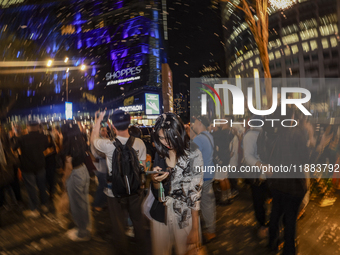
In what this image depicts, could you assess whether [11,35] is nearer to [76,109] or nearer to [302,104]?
[76,109]

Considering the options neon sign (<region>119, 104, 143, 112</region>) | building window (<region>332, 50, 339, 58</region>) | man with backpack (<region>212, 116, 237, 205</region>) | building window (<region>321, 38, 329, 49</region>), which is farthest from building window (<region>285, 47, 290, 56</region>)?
neon sign (<region>119, 104, 143, 112</region>)

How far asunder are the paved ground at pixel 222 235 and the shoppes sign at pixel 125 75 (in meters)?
2.70

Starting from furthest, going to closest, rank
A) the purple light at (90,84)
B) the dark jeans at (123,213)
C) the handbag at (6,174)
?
1. the purple light at (90,84)
2. the handbag at (6,174)
3. the dark jeans at (123,213)

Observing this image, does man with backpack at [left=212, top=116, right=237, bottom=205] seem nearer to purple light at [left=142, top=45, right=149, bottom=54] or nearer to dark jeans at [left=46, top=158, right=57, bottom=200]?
purple light at [left=142, top=45, right=149, bottom=54]

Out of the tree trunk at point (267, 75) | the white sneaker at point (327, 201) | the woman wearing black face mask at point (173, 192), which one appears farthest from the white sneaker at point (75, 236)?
the white sneaker at point (327, 201)

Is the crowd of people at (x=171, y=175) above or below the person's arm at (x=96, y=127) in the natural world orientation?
below

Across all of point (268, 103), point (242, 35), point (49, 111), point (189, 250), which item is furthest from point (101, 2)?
point (189, 250)

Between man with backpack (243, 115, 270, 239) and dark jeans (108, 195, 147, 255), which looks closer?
dark jeans (108, 195, 147, 255)

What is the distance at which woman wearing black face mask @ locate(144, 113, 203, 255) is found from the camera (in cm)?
136

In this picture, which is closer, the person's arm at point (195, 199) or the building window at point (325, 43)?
the person's arm at point (195, 199)

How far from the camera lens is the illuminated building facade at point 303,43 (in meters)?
3.32

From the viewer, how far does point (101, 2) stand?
162 inches

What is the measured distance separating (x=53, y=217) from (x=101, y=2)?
401cm

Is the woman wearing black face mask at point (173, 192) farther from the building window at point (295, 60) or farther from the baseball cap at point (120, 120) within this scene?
the building window at point (295, 60)
